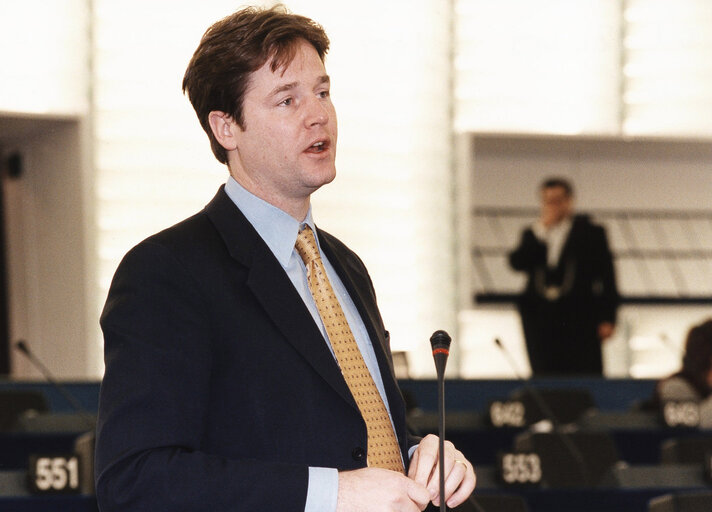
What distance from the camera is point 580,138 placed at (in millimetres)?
8812

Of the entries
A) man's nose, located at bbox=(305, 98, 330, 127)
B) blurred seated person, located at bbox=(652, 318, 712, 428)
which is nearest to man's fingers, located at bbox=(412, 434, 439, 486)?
man's nose, located at bbox=(305, 98, 330, 127)

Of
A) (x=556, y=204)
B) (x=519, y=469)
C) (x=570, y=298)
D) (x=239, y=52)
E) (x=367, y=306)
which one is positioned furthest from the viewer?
(x=570, y=298)

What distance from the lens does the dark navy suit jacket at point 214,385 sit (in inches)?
56.6

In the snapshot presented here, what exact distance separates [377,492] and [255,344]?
0.85ft

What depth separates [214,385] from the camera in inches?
60.2

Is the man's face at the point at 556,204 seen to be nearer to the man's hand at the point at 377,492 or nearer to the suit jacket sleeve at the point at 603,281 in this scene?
the suit jacket sleeve at the point at 603,281

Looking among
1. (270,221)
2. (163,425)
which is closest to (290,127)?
(270,221)

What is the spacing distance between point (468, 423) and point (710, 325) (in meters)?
1.32

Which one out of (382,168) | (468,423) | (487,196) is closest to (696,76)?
(487,196)

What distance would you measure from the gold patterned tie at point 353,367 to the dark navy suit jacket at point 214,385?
0.06 meters

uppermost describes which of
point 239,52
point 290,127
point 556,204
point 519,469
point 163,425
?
point 556,204

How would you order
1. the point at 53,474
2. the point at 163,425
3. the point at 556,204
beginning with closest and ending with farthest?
the point at 163,425
the point at 53,474
the point at 556,204

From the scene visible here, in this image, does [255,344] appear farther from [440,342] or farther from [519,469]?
[519,469]

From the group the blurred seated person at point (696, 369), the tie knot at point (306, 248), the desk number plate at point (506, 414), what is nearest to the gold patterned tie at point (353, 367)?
the tie knot at point (306, 248)
